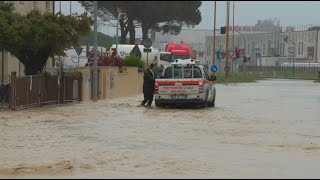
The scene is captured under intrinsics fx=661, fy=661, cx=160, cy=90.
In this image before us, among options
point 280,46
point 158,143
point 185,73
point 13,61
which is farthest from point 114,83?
point 280,46

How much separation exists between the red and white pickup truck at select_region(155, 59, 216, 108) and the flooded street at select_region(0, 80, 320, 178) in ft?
2.77

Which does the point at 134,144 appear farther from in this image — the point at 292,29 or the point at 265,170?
the point at 292,29

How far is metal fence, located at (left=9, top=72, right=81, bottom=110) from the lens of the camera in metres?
23.3

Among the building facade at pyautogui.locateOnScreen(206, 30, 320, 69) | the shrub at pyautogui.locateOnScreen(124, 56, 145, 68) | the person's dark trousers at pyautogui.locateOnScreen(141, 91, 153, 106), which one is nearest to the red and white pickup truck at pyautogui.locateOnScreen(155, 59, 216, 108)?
the person's dark trousers at pyautogui.locateOnScreen(141, 91, 153, 106)

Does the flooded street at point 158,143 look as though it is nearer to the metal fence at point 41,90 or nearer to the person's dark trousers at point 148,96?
the metal fence at point 41,90

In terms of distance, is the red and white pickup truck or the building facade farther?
the building facade

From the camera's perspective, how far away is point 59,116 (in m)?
21.2

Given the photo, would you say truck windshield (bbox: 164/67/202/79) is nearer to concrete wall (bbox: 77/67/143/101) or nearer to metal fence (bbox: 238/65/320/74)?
concrete wall (bbox: 77/67/143/101)

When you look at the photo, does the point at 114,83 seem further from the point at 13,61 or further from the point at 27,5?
the point at 27,5

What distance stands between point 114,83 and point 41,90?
27.1 feet

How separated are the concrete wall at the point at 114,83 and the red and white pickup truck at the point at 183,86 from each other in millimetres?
5444

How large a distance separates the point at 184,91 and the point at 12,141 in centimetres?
1115

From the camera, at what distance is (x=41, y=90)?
2527 centimetres

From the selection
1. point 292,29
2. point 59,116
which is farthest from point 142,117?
point 292,29
